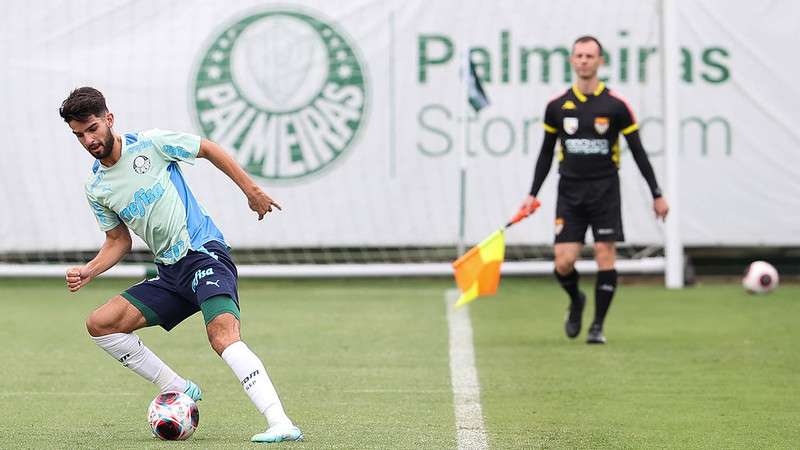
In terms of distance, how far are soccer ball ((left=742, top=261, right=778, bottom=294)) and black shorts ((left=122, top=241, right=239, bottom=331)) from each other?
8.29 m

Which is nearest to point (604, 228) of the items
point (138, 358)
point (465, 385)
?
point (465, 385)

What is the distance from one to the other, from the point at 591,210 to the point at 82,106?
5060 mm

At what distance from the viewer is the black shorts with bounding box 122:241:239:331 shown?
6562 millimetres

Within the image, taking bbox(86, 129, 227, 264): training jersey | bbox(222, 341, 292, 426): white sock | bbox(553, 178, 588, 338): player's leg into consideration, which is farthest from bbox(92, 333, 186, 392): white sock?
bbox(553, 178, 588, 338): player's leg

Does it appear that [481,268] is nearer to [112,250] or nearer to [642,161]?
[642,161]

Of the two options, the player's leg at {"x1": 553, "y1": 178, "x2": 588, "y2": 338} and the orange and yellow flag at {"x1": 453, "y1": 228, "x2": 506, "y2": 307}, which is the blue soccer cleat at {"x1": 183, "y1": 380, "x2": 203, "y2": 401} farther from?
the orange and yellow flag at {"x1": 453, "y1": 228, "x2": 506, "y2": 307}

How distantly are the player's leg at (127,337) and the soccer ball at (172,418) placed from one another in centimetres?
42

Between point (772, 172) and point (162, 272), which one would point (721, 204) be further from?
point (162, 272)

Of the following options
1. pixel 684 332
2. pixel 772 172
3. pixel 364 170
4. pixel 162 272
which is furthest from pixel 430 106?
pixel 162 272

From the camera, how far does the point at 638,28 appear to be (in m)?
15.2

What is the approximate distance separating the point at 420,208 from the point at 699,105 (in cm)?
292

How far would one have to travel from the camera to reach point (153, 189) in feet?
21.9

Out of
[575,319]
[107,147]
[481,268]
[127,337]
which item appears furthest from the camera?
[481,268]

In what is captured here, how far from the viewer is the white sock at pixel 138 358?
682 cm
